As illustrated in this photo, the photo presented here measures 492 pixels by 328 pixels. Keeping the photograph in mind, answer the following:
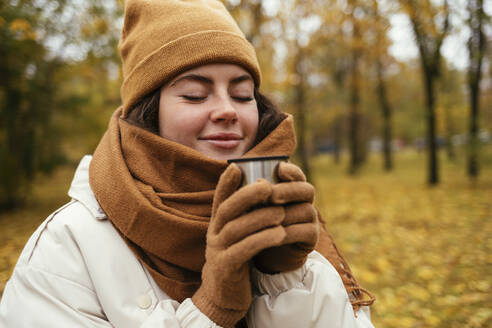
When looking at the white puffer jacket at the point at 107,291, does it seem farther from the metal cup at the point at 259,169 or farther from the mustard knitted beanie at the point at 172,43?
the mustard knitted beanie at the point at 172,43

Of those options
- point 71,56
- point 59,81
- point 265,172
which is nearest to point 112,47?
point 71,56

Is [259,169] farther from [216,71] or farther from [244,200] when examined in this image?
[216,71]

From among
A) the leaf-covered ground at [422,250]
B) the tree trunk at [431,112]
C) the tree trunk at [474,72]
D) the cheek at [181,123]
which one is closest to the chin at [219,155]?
the cheek at [181,123]

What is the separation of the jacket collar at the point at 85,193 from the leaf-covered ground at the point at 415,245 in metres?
3.56

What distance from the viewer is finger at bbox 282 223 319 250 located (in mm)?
1048

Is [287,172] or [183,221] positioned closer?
[287,172]

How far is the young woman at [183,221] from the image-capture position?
1.08 m

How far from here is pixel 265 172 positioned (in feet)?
3.49

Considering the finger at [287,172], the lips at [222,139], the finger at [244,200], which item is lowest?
the finger at [244,200]

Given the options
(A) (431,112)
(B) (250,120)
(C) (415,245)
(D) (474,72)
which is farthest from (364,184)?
(B) (250,120)

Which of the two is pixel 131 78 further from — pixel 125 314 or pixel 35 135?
pixel 35 135

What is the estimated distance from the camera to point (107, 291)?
4.18 feet

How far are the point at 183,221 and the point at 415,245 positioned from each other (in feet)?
19.1

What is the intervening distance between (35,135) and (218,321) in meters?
10.8
